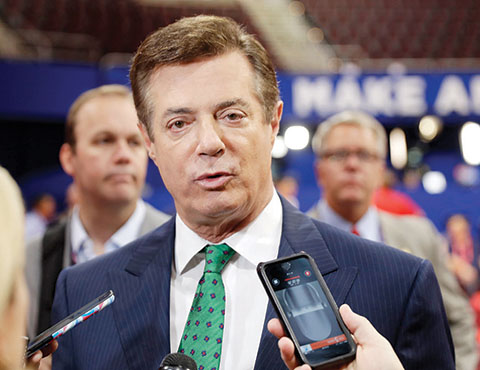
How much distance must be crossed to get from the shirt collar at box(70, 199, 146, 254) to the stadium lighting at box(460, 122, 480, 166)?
735cm

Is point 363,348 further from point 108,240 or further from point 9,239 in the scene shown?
point 108,240

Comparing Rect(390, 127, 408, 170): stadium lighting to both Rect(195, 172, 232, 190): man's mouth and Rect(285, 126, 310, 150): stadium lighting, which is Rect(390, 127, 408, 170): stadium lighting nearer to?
Rect(285, 126, 310, 150): stadium lighting

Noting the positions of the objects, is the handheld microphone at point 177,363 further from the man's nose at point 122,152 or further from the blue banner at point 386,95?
the blue banner at point 386,95

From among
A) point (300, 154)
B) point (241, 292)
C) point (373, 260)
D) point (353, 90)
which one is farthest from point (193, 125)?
point (300, 154)

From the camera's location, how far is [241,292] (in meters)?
1.41

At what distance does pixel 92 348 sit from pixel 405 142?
8.61m

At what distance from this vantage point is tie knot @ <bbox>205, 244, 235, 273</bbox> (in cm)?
143

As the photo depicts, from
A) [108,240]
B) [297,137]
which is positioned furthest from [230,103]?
[297,137]

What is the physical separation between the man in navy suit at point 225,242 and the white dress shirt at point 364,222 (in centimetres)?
143

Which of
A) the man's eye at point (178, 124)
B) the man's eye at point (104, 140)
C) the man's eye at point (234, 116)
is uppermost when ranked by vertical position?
the man's eye at point (104, 140)

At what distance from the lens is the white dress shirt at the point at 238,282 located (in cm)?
134

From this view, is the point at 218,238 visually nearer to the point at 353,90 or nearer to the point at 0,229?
the point at 0,229

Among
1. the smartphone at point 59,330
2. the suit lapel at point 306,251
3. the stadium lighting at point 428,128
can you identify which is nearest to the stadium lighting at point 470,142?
the stadium lighting at point 428,128

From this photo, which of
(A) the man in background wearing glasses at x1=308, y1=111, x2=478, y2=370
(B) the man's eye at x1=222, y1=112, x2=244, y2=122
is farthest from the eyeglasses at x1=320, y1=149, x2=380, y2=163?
(B) the man's eye at x1=222, y1=112, x2=244, y2=122
